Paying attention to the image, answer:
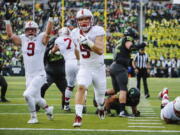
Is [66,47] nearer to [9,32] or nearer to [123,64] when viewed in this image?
[123,64]

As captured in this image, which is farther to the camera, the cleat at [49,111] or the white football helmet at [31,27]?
the cleat at [49,111]

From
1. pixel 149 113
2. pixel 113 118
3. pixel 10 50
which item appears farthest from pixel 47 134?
pixel 10 50

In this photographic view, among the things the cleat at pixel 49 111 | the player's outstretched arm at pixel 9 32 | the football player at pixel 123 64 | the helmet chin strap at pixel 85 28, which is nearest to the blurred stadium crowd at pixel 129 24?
the football player at pixel 123 64

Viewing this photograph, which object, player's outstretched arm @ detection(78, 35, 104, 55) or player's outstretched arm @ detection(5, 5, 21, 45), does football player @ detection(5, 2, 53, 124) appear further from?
player's outstretched arm @ detection(78, 35, 104, 55)

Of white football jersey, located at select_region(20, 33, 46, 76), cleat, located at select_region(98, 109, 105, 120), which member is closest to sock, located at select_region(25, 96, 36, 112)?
white football jersey, located at select_region(20, 33, 46, 76)

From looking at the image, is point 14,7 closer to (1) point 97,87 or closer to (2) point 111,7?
(2) point 111,7

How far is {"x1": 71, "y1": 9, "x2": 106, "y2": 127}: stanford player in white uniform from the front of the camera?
760 centimetres

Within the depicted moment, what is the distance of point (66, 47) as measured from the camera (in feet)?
35.3

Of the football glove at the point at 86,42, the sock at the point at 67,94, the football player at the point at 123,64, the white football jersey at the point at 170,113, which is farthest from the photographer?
the sock at the point at 67,94

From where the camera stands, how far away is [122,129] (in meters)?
7.55

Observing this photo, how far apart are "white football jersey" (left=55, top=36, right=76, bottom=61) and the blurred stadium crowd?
21.3 metres

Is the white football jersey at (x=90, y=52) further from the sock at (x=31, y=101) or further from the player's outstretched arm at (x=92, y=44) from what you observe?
the sock at (x=31, y=101)

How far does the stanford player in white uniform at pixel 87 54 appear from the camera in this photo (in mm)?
7598

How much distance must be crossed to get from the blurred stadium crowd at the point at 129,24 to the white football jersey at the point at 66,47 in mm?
21341
